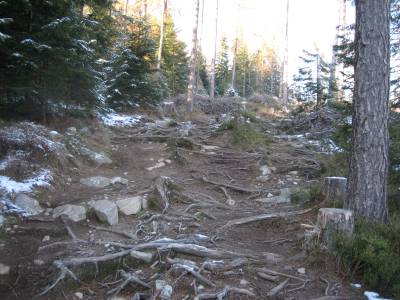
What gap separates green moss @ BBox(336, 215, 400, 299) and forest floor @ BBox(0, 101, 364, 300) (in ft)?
0.70

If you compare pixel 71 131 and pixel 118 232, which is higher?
Answer: pixel 71 131

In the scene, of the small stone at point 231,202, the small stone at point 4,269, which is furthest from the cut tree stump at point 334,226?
the small stone at point 4,269

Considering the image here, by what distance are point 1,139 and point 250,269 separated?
5.36m

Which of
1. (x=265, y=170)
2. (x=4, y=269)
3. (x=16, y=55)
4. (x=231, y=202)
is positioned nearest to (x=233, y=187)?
(x=231, y=202)

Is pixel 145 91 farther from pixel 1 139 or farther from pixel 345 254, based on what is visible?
pixel 345 254

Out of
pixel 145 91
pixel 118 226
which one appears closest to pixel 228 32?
pixel 145 91

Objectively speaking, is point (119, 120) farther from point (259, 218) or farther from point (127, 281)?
point (127, 281)

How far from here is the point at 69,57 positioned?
933cm

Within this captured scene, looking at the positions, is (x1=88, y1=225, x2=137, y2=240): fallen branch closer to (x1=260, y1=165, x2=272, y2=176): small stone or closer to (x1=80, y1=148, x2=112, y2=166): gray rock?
(x1=80, y1=148, x2=112, y2=166): gray rock

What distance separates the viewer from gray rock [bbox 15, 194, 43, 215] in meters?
6.32

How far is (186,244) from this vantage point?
5230mm

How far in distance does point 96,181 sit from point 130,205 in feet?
5.37

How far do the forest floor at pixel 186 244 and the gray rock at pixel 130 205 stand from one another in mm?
128

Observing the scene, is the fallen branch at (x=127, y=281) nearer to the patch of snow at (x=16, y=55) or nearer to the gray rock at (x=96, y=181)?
the gray rock at (x=96, y=181)
